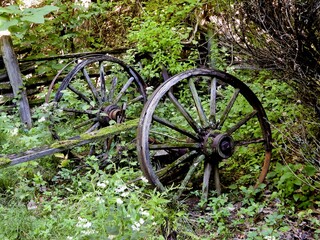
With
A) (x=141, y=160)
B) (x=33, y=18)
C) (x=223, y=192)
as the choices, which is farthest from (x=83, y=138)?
(x=223, y=192)

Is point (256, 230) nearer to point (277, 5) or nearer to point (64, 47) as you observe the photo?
point (277, 5)

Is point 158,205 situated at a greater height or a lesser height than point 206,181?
greater

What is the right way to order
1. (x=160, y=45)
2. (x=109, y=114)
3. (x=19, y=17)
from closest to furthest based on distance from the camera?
(x=19, y=17) → (x=109, y=114) → (x=160, y=45)

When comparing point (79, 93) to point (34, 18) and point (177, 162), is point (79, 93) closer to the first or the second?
point (177, 162)

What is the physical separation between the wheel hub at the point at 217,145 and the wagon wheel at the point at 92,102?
1211 mm

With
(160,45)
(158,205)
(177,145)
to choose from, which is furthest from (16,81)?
(158,205)

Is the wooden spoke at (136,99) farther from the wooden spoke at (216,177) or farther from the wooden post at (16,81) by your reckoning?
the wooden spoke at (216,177)

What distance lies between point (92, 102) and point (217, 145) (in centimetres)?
185

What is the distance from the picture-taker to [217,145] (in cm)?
350

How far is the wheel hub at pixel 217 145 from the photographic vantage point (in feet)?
11.5

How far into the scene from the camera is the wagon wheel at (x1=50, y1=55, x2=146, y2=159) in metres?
4.76

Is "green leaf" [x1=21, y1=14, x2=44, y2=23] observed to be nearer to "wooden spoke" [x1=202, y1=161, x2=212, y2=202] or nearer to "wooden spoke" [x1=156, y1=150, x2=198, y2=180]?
"wooden spoke" [x1=156, y1=150, x2=198, y2=180]

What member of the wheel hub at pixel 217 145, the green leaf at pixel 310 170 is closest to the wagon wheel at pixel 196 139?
the wheel hub at pixel 217 145

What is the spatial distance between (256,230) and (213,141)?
0.87m
